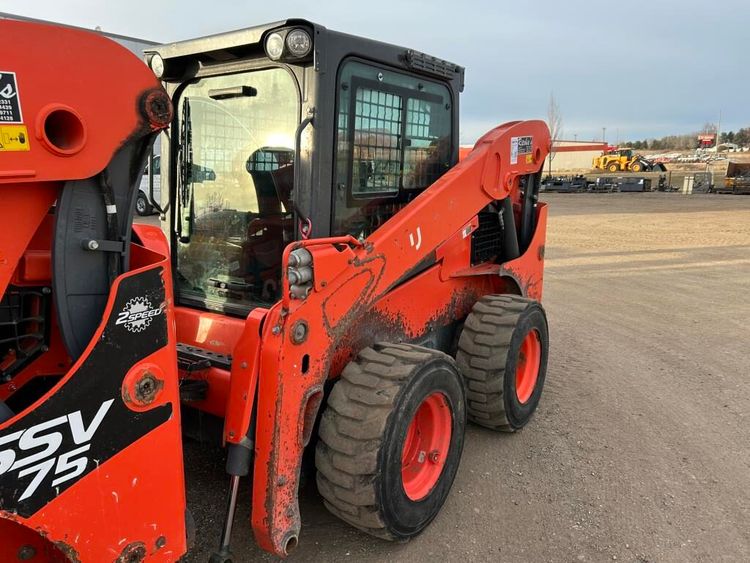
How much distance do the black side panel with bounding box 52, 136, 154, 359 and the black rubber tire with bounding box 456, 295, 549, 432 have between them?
239 cm

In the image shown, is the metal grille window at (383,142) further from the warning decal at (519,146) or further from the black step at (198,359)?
the black step at (198,359)

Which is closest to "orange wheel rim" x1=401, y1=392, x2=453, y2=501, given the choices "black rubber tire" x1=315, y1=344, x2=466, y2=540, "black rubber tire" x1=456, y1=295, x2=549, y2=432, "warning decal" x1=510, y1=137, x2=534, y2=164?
"black rubber tire" x1=315, y1=344, x2=466, y2=540

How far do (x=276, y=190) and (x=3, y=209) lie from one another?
54.0 inches

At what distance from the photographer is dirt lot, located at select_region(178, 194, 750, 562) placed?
299 centimetres

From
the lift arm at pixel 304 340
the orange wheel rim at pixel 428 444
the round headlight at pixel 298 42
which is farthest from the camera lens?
the orange wheel rim at pixel 428 444

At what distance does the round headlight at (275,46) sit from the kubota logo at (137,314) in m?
1.24

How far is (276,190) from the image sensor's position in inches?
117

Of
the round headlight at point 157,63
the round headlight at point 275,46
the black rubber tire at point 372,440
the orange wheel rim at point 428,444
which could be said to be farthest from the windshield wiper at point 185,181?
the orange wheel rim at point 428,444

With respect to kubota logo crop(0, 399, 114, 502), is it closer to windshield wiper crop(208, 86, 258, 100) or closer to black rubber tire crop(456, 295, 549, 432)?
windshield wiper crop(208, 86, 258, 100)

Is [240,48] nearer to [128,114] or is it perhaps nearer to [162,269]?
[128,114]

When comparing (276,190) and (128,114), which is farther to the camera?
(276,190)

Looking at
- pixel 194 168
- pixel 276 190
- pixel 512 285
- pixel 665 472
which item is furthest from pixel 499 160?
pixel 665 472

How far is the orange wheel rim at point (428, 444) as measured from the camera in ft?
10.1

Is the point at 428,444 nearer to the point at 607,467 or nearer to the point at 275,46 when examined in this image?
the point at 607,467
